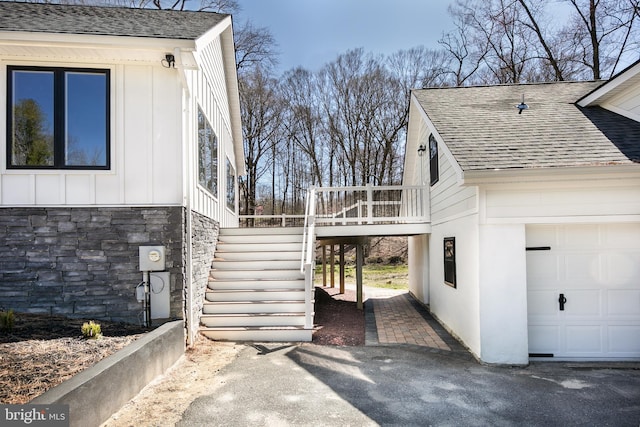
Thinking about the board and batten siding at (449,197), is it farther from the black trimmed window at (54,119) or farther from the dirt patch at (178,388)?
the black trimmed window at (54,119)

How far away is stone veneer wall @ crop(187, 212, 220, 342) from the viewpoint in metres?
6.47

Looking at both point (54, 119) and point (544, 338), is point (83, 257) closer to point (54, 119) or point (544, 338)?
point (54, 119)

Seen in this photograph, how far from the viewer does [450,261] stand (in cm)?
743

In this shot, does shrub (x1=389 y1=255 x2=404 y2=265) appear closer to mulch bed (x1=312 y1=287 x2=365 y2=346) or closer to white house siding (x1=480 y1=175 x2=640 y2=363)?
mulch bed (x1=312 y1=287 x2=365 y2=346)

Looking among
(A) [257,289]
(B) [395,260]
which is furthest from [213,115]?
(B) [395,260]

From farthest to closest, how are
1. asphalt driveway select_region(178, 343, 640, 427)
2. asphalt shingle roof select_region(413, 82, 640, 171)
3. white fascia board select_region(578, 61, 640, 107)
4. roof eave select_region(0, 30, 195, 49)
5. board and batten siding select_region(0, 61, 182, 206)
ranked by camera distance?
white fascia board select_region(578, 61, 640, 107)
board and batten siding select_region(0, 61, 182, 206)
asphalt shingle roof select_region(413, 82, 640, 171)
roof eave select_region(0, 30, 195, 49)
asphalt driveway select_region(178, 343, 640, 427)

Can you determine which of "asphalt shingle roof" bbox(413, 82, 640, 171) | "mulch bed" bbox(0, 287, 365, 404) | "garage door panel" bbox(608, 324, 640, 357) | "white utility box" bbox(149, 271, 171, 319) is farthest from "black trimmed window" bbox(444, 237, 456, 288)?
"white utility box" bbox(149, 271, 171, 319)

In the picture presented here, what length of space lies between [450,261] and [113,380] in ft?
19.2

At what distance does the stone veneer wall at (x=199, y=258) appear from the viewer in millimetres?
6469

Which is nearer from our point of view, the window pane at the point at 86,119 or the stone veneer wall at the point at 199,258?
the window pane at the point at 86,119

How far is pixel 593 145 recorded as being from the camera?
19.5ft

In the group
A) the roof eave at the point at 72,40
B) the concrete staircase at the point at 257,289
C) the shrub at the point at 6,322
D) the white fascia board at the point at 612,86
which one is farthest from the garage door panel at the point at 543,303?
the shrub at the point at 6,322

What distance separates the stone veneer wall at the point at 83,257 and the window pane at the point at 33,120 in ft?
2.55

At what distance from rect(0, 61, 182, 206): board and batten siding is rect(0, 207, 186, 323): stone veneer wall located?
0.57 ft
